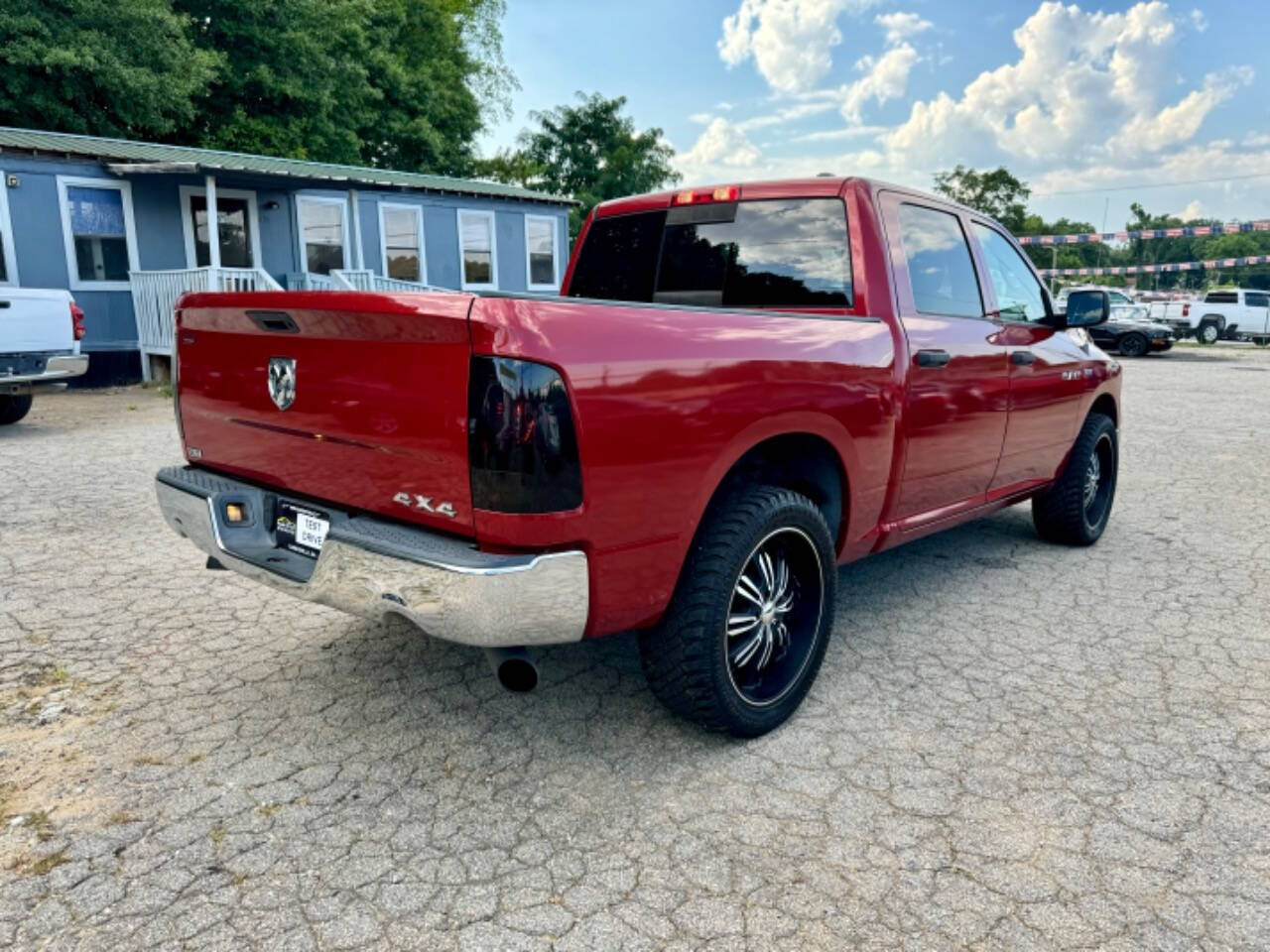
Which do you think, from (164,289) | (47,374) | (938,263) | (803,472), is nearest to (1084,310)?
(938,263)

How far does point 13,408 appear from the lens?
939cm

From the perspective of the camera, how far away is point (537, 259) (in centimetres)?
1986

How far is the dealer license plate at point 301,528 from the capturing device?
8.74ft

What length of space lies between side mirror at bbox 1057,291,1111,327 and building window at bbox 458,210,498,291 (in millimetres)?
14929

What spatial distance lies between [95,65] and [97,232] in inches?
290

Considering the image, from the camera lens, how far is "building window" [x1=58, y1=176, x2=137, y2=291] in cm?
1323

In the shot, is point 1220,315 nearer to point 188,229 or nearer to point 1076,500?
point 1076,500

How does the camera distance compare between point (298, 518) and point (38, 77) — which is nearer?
point (298, 518)

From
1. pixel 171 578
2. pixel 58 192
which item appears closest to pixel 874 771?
pixel 171 578

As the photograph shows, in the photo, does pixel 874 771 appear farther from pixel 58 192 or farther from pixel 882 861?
pixel 58 192

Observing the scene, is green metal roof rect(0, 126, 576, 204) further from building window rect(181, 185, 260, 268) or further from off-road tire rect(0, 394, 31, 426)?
off-road tire rect(0, 394, 31, 426)

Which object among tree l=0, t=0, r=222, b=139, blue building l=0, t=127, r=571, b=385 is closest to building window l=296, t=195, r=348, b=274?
blue building l=0, t=127, r=571, b=385

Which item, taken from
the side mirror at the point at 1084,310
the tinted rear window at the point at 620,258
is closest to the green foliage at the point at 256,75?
the tinted rear window at the point at 620,258

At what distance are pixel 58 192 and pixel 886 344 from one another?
14.0 meters
